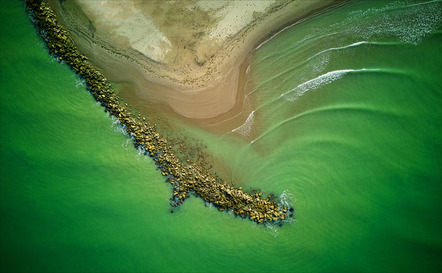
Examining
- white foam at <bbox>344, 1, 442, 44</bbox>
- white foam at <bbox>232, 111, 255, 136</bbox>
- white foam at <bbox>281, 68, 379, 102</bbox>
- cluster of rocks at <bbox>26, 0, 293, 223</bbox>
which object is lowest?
cluster of rocks at <bbox>26, 0, 293, 223</bbox>

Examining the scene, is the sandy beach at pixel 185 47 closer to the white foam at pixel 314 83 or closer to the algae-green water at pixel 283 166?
the algae-green water at pixel 283 166

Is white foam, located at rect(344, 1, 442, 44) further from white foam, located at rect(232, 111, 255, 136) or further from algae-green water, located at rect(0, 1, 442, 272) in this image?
white foam, located at rect(232, 111, 255, 136)

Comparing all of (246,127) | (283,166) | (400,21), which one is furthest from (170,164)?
(400,21)

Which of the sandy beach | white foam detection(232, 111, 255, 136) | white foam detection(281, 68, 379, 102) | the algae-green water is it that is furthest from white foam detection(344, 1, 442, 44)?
white foam detection(232, 111, 255, 136)

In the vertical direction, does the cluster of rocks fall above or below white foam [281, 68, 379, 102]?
below

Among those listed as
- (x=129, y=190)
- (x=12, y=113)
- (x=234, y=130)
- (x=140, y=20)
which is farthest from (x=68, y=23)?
(x=234, y=130)

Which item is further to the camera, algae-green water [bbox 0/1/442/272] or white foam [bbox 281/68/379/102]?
white foam [bbox 281/68/379/102]

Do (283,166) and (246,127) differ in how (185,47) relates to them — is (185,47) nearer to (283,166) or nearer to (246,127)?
(246,127)
